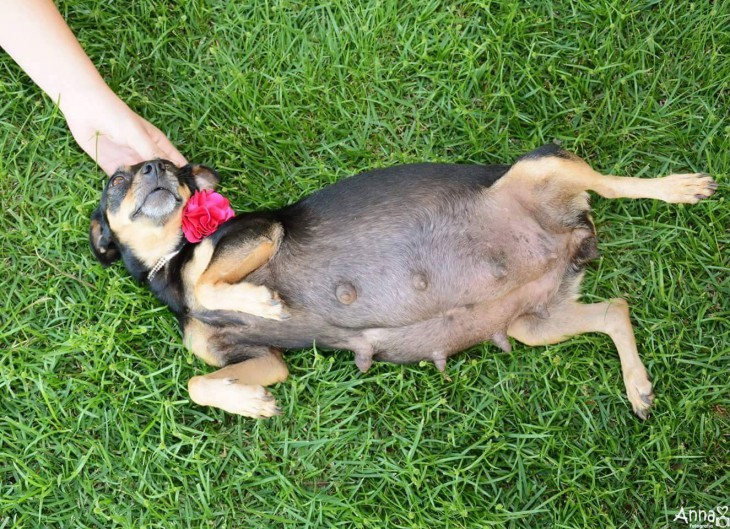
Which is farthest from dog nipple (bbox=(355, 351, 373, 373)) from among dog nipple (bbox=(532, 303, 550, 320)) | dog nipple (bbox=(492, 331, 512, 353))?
dog nipple (bbox=(532, 303, 550, 320))

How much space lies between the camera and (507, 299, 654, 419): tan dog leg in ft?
13.2

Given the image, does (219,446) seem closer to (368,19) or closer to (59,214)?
(59,214)

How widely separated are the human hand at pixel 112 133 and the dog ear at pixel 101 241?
0.50m

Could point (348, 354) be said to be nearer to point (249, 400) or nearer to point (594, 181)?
point (249, 400)

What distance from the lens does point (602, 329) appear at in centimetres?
405

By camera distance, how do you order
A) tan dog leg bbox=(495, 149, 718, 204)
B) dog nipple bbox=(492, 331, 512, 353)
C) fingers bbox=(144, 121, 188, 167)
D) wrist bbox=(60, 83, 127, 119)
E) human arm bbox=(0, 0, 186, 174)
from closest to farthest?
tan dog leg bbox=(495, 149, 718, 204) → dog nipple bbox=(492, 331, 512, 353) → human arm bbox=(0, 0, 186, 174) → wrist bbox=(60, 83, 127, 119) → fingers bbox=(144, 121, 188, 167)

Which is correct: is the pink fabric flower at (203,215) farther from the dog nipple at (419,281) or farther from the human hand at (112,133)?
the dog nipple at (419,281)

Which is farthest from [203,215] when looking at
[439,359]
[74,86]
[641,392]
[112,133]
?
[641,392]

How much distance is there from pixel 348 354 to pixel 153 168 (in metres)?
1.75

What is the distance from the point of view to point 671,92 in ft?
14.5

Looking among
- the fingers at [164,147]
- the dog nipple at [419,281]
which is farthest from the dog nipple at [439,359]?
the fingers at [164,147]

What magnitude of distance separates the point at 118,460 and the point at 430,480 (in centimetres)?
207

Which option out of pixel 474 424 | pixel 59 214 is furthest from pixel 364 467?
pixel 59 214

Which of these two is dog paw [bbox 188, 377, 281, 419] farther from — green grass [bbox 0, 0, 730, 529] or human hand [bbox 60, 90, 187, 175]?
human hand [bbox 60, 90, 187, 175]
